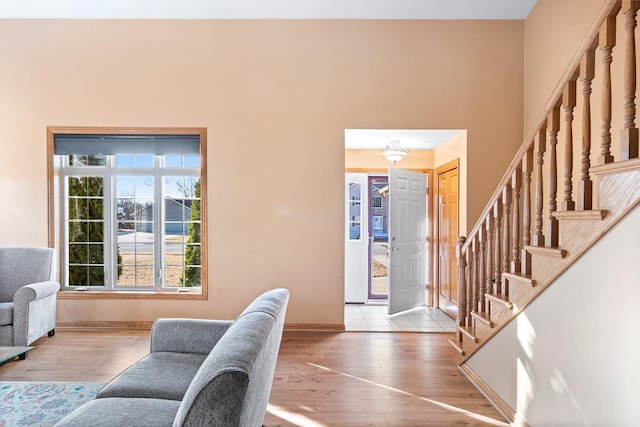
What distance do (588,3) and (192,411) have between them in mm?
4002

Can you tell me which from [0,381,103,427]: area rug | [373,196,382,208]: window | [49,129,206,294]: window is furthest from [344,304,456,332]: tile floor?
[0,381,103,427]: area rug

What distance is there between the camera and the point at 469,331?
10.4ft

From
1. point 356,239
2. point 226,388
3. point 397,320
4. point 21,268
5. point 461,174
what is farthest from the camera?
point 356,239

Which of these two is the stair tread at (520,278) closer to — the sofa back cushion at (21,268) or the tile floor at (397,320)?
the tile floor at (397,320)

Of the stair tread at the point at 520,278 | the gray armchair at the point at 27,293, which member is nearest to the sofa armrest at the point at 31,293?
the gray armchair at the point at 27,293

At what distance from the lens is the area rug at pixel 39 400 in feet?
7.97

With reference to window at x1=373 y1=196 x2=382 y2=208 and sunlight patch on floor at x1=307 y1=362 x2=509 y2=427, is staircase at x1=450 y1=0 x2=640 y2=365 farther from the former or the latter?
window at x1=373 y1=196 x2=382 y2=208

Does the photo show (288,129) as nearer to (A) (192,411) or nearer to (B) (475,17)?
(B) (475,17)

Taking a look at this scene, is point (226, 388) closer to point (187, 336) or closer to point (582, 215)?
point (187, 336)

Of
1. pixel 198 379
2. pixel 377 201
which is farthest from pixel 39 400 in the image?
pixel 377 201

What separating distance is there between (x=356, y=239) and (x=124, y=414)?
4.67m

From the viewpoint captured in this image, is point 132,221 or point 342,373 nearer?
point 342,373

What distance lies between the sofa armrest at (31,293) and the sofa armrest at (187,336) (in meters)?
1.86

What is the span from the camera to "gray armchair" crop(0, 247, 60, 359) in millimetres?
3479
